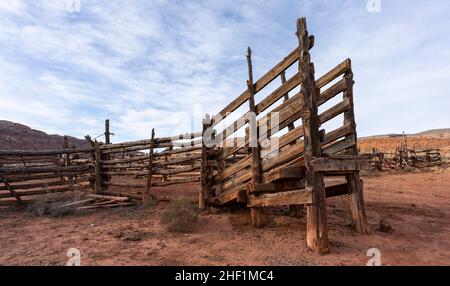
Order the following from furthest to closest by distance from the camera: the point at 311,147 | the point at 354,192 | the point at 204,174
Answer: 1. the point at 204,174
2. the point at 354,192
3. the point at 311,147

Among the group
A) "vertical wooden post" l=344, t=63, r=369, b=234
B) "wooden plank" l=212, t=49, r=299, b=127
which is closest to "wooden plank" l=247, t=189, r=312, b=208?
"vertical wooden post" l=344, t=63, r=369, b=234

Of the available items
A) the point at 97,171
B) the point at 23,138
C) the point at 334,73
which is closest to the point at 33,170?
the point at 97,171

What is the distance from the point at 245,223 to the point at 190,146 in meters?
2.99

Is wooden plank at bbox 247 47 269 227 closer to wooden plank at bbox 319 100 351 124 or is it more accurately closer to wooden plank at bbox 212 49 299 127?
wooden plank at bbox 212 49 299 127

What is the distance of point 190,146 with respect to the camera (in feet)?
27.9

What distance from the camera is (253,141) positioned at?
19.2 feet

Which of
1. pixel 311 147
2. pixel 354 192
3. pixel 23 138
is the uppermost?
pixel 23 138

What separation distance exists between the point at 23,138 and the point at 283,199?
4948 cm

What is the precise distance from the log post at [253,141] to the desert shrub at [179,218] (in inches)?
47.5

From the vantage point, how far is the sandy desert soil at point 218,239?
14.3 feet

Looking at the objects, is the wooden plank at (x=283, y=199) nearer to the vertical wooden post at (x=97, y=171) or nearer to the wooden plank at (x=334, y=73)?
the wooden plank at (x=334, y=73)

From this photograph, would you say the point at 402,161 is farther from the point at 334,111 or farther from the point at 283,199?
the point at 283,199
